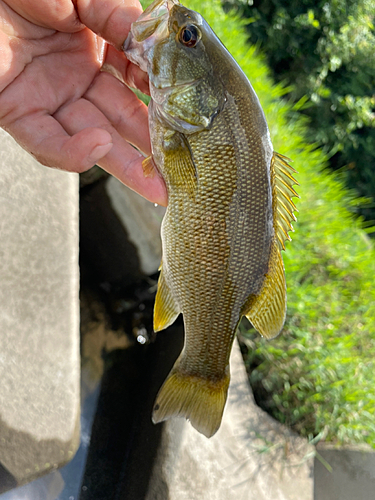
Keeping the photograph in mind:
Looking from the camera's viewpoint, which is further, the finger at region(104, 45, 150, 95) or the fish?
the finger at region(104, 45, 150, 95)

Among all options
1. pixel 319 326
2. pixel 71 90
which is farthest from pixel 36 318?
pixel 319 326

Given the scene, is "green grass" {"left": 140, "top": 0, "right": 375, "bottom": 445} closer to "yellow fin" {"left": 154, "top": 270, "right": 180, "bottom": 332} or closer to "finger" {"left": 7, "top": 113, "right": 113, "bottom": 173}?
"yellow fin" {"left": 154, "top": 270, "right": 180, "bottom": 332}

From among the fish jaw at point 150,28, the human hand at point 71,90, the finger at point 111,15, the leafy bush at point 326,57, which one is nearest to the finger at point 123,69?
the human hand at point 71,90

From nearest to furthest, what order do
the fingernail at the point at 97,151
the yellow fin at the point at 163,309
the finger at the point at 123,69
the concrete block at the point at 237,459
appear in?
the fingernail at the point at 97,151, the yellow fin at the point at 163,309, the finger at the point at 123,69, the concrete block at the point at 237,459

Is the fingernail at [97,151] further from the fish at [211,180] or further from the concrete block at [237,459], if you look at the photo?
the concrete block at [237,459]

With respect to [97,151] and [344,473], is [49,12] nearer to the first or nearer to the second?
[97,151]

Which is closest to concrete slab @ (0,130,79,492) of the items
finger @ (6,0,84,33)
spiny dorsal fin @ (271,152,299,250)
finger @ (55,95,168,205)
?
finger @ (55,95,168,205)
